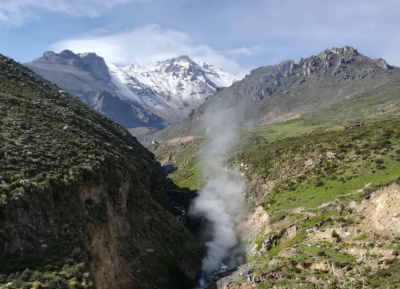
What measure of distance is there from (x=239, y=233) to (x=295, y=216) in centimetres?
1414

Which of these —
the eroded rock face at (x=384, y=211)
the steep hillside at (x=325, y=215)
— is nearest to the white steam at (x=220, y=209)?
the steep hillside at (x=325, y=215)

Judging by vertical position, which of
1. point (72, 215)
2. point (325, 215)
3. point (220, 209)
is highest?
point (325, 215)

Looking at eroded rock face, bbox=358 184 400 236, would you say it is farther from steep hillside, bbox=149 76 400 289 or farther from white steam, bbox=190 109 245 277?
white steam, bbox=190 109 245 277

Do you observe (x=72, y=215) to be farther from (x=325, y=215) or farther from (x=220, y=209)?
(x=220, y=209)

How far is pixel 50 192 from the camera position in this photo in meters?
34.6

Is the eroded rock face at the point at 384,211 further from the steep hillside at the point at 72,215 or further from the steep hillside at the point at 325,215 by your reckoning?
the steep hillside at the point at 72,215

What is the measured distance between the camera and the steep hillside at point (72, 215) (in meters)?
29.6

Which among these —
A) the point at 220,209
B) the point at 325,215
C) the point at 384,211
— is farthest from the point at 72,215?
the point at 220,209

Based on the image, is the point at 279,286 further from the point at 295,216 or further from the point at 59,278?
the point at 59,278

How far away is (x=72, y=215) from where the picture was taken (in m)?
35.6

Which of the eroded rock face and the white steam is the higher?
the eroded rock face

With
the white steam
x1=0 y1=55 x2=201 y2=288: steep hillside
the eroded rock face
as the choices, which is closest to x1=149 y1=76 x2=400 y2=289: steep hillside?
the eroded rock face

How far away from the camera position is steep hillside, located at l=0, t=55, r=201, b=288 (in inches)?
1164

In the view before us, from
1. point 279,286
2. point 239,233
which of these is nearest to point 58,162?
point 279,286
